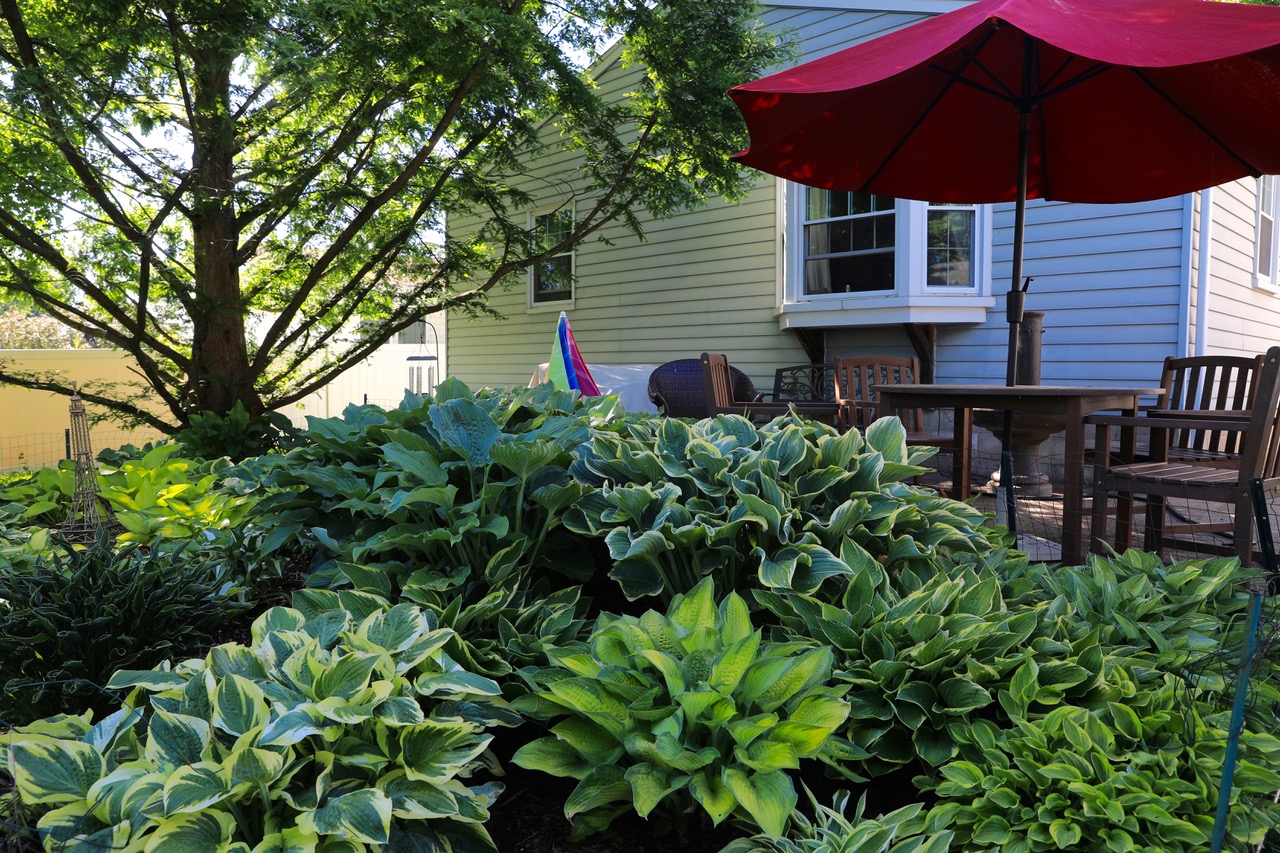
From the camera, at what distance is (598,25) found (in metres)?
6.51

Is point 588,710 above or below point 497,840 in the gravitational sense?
above

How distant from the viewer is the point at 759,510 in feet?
5.82

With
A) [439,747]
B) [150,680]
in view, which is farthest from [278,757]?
[150,680]

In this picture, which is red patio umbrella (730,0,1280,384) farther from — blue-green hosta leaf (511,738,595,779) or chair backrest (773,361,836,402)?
chair backrest (773,361,836,402)

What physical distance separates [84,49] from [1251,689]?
5.81m

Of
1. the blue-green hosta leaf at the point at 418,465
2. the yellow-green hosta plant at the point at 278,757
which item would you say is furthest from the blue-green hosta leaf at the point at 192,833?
the blue-green hosta leaf at the point at 418,465

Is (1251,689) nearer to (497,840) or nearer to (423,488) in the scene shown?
(497,840)

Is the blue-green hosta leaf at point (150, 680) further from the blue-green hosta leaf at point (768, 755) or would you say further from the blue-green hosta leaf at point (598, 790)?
the blue-green hosta leaf at point (768, 755)

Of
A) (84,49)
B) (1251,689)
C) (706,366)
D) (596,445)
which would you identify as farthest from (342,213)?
(1251,689)

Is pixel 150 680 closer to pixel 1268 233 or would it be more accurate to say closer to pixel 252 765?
pixel 252 765

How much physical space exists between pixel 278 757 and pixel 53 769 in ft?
1.09

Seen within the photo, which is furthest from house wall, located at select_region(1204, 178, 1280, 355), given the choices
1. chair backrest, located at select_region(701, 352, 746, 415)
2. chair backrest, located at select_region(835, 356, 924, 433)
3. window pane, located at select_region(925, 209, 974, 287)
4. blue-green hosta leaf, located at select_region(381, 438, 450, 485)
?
blue-green hosta leaf, located at select_region(381, 438, 450, 485)

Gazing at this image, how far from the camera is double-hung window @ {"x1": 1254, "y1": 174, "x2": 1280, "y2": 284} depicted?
709cm

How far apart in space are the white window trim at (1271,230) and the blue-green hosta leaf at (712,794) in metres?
7.53
